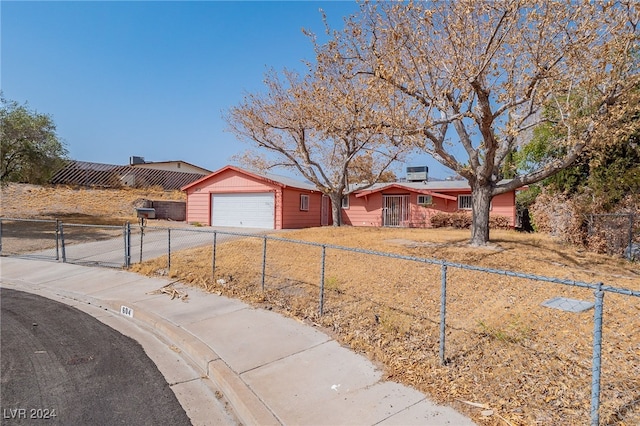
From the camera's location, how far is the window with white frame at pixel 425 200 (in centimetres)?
2241

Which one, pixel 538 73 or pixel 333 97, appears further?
pixel 333 97

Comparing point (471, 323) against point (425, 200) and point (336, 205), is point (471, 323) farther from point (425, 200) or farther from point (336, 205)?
point (425, 200)

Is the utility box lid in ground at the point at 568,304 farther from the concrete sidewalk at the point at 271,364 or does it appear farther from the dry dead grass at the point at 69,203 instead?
the dry dead grass at the point at 69,203

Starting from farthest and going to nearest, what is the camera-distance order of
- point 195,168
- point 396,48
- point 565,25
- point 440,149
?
point 195,168 < point 440,149 < point 396,48 < point 565,25

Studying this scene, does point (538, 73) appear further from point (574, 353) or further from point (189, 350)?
point (189, 350)

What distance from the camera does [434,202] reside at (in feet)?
73.7

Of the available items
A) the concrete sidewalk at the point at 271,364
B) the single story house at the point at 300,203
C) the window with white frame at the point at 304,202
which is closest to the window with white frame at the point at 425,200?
the single story house at the point at 300,203

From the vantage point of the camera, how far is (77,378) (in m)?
3.72

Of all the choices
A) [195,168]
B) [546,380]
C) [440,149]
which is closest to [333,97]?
[440,149]

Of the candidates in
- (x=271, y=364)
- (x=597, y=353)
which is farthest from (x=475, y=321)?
(x=271, y=364)

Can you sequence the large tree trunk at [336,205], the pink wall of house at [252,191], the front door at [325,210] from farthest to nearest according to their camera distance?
1. the front door at [325,210]
2. the pink wall of house at [252,191]
3. the large tree trunk at [336,205]

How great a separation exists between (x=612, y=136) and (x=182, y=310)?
994cm

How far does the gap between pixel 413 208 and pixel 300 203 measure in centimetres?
743

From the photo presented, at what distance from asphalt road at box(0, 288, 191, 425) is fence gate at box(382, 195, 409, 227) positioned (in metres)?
19.7
